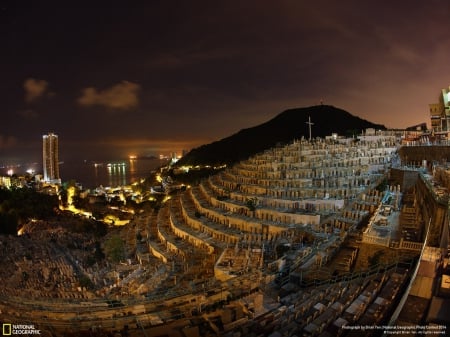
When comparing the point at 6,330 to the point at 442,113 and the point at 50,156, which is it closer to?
the point at 442,113

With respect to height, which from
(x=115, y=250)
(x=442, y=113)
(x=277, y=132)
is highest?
(x=277, y=132)

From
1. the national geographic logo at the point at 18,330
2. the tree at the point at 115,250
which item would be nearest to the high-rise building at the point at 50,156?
the tree at the point at 115,250

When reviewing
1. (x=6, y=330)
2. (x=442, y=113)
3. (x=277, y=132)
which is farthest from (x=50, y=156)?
(x=6, y=330)

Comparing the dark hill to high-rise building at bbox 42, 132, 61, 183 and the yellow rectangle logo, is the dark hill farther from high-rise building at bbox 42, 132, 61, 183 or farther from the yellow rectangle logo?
the yellow rectangle logo

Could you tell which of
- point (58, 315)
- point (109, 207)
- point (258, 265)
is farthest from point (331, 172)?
point (109, 207)

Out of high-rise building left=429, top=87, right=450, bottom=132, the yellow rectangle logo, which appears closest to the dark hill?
high-rise building left=429, top=87, right=450, bottom=132

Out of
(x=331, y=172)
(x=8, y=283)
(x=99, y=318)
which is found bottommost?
(x=8, y=283)

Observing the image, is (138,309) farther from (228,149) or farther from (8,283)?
(228,149)
